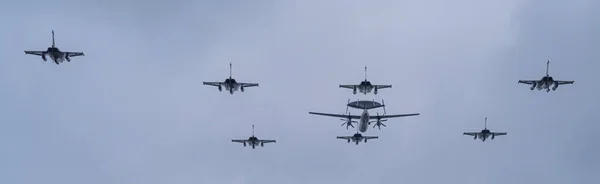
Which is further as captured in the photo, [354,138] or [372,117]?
[354,138]

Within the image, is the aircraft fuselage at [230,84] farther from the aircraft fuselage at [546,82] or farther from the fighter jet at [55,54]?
the aircraft fuselage at [546,82]

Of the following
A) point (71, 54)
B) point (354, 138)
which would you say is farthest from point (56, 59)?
point (354, 138)

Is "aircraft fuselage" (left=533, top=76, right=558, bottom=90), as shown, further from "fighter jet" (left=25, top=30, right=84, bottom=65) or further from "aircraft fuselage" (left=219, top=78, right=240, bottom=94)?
"fighter jet" (left=25, top=30, right=84, bottom=65)

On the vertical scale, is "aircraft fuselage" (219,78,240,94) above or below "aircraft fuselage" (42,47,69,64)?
below

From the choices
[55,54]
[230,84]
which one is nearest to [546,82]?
[230,84]

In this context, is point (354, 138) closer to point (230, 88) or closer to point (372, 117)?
point (372, 117)

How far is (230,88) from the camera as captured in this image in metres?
101

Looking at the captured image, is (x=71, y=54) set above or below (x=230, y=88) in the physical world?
above

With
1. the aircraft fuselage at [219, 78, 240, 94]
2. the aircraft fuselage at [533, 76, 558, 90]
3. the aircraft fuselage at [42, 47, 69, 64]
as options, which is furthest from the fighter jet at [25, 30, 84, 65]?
the aircraft fuselage at [533, 76, 558, 90]

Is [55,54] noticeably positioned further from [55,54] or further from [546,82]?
[546,82]

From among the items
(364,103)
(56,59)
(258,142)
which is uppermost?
(56,59)

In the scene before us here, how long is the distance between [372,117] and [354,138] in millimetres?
20609

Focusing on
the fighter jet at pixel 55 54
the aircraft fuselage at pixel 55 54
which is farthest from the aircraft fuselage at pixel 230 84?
the aircraft fuselage at pixel 55 54

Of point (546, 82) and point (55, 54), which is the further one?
point (546, 82)
